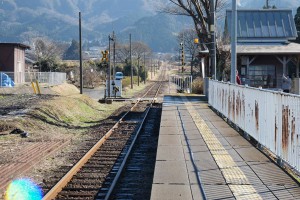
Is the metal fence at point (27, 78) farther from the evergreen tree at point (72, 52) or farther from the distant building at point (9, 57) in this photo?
the evergreen tree at point (72, 52)

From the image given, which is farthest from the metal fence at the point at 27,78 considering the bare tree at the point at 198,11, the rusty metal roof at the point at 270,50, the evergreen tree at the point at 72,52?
the evergreen tree at the point at 72,52

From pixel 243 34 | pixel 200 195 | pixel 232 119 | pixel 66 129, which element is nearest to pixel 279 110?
pixel 200 195

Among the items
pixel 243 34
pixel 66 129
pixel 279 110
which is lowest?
pixel 66 129

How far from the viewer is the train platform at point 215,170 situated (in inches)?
280

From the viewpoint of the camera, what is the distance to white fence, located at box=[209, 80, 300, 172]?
25.3 feet

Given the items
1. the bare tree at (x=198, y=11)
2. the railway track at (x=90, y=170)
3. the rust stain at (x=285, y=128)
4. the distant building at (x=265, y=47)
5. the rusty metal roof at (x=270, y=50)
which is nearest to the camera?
the rust stain at (x=285, y=128)

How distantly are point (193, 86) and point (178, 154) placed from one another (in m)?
27.3

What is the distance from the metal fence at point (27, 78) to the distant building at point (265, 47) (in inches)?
719

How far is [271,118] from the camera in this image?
30.2ft

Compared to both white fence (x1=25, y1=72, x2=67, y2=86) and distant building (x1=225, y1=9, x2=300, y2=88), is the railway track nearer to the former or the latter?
distant building (x1=225, y1=9, x2=300, y2=88)

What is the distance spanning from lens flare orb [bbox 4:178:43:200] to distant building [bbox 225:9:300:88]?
1064 inches

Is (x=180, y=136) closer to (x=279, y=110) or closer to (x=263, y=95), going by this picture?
(x=263, y=95)

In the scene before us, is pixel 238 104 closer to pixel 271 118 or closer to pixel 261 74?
pixel 271 118

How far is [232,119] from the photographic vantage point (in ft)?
48.4
